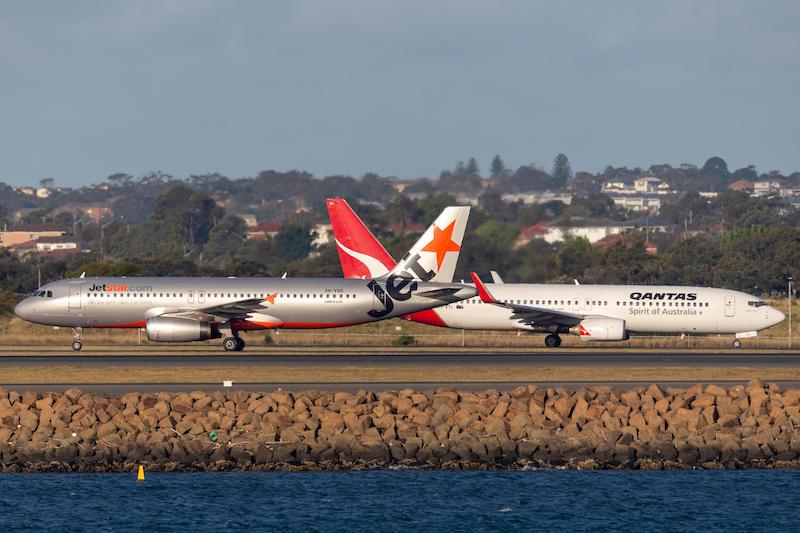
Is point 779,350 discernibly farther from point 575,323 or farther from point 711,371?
point 711,371

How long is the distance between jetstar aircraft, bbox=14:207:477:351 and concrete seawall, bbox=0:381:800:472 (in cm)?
2535

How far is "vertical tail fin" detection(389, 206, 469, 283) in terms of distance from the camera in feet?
228

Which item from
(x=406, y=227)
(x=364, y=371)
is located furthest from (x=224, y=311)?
(x=406, y=227)

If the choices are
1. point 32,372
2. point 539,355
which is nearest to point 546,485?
point 32,372

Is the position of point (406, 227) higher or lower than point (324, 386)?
higher

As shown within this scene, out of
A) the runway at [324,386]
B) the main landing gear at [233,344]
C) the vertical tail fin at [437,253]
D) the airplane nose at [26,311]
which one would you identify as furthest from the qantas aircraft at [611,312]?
the runway at [324,386]

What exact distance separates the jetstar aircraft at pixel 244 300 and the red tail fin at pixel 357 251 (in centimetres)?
714

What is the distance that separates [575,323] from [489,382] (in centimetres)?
2440

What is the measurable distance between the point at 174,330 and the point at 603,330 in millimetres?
22346

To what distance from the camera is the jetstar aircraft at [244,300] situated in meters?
67.6

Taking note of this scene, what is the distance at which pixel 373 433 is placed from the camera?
129 ft

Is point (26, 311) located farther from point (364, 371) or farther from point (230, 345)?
point (364, 371)

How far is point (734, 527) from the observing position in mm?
32688

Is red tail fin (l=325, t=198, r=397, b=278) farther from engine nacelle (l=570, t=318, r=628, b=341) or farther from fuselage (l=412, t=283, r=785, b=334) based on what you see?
engine nacelle (l=570, t=318, r=628, b=341)
